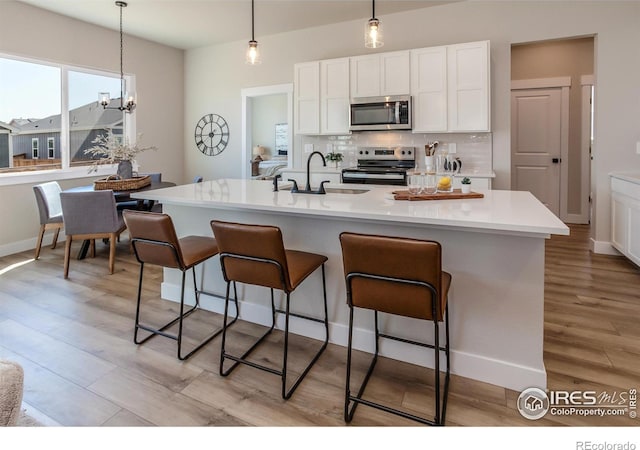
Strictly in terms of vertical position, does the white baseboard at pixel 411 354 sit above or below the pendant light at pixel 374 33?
below

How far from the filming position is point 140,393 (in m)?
1.98

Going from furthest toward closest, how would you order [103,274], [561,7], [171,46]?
[171,46] → [561,7] → [103,274]

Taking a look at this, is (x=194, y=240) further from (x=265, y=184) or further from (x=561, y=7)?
(x=561, y=7)

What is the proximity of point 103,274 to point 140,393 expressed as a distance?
2.26 m

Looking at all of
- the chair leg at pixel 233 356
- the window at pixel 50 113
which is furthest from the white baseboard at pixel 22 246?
the chair leg at pixel 233 356

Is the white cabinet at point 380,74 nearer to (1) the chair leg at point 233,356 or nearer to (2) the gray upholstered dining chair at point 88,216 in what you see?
(2) the gray upholstered dining chair at point 88,216

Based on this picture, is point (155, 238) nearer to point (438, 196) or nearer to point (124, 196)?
point (438, 196)

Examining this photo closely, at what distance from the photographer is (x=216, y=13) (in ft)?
16.1

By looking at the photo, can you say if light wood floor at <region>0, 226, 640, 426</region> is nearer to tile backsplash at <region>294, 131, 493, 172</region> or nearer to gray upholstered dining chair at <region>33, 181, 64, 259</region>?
gray upholstered dining chair at <region>33, 181, 64, 259</region>

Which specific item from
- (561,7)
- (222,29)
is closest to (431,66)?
(561,7)

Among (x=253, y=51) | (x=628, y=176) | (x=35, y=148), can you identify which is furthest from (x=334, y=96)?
(x=35, y=148)

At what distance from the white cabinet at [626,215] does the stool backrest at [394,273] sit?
306 centimetres

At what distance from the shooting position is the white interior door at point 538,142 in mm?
6070

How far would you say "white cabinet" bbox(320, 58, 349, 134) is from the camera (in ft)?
16.3
